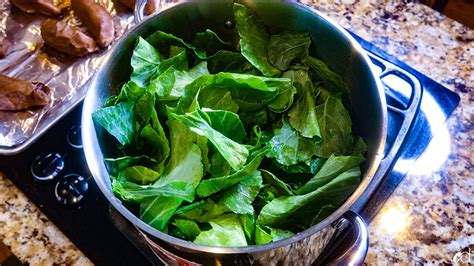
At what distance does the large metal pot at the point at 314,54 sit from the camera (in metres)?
0.61

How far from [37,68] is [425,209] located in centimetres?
94

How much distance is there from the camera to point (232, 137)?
77cm

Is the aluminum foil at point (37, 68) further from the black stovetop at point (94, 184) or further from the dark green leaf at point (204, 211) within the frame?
the dark green leaf at point (204, 211)

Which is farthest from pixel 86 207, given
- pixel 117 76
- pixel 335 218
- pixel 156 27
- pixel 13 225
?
pixel 335 218

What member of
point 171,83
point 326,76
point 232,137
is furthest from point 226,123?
point 326,76

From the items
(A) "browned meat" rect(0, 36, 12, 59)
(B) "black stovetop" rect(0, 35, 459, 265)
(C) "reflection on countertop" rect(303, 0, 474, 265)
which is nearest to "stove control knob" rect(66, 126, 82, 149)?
(B) "black stovetop" rect(0, 35, 459, 265)

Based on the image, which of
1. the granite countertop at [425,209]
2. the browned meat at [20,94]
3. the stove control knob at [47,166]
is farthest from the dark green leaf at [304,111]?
the browned meat at [20,94]

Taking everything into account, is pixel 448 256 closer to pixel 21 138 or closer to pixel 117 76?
pixel 117 76

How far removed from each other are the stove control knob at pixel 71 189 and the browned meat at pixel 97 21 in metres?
0.40

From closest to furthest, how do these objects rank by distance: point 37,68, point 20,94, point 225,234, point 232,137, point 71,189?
point 225,234
point 232,137
point 71,189
point 20,94
point 37,68

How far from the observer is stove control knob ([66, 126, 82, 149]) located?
0.94 meters

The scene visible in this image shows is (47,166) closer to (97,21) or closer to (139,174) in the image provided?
(139,174)

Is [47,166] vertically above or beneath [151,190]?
beneath

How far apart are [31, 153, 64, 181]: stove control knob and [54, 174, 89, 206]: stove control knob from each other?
0.02 meters
